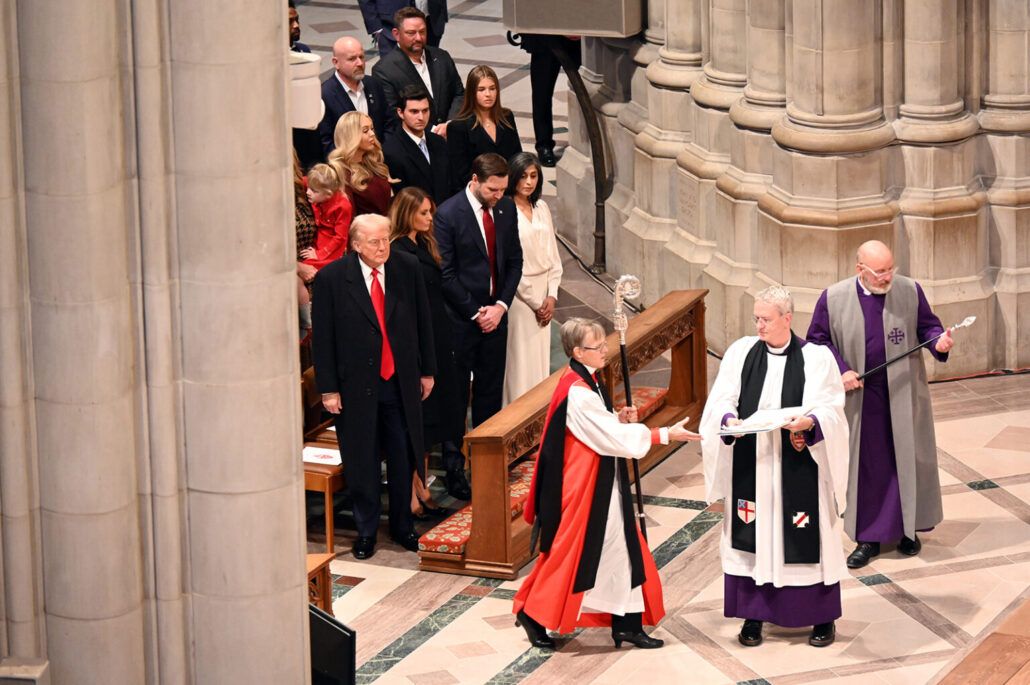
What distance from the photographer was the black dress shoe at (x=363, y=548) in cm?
934

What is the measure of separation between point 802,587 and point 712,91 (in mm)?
4473

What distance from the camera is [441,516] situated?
978 centimetres

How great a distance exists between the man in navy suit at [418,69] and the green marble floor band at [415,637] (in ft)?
11.8

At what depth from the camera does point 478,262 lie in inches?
392

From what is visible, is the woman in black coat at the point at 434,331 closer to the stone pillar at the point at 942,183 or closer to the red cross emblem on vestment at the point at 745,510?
the red cross emblem on vestment at the point at 745,510

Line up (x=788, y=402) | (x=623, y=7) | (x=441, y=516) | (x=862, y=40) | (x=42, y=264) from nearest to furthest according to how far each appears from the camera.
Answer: (x=42, y=264)
(x=788, y=402)
(x=441, y=516)
(x=862, y=40)
(x=623, y=7)

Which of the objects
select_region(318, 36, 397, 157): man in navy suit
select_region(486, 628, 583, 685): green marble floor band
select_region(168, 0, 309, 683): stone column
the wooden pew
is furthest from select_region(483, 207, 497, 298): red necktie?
select_region(168, 0, 309, 683): stone column

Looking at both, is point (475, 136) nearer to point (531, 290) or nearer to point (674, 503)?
point (531, 290)

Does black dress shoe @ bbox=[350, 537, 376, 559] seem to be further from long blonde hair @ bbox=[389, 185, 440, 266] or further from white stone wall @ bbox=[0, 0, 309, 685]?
white stone wall @ bbox=[0, 0, 309, 685]

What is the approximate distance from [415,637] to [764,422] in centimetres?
179

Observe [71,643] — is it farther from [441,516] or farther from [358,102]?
[358,102]

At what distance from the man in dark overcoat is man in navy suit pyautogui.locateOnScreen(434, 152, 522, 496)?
0.67 m

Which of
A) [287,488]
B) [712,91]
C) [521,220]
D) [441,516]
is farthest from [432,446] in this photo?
[287,488]

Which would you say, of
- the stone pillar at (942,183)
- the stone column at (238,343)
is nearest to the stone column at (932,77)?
the stone pillar at (942,183)
